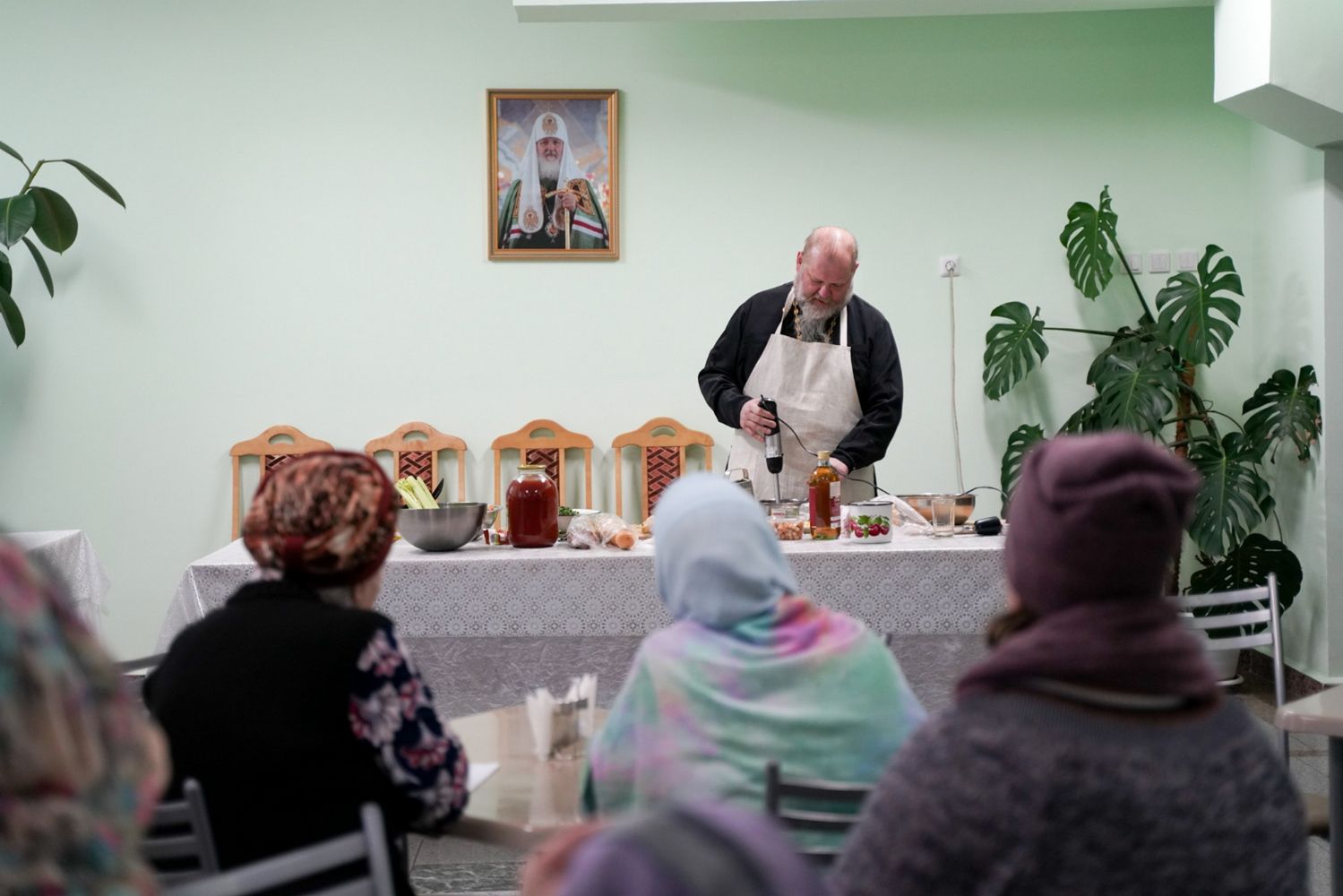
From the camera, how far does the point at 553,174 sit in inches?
231

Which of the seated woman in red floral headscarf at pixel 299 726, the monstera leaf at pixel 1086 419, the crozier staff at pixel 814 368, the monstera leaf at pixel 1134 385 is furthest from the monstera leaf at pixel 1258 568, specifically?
the seated woman in red floral headscarf at pixel 299 726

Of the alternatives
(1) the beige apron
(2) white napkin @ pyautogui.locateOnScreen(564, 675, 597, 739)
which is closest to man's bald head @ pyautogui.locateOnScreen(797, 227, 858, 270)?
(1) the beige apron

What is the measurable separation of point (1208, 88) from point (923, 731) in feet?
17.6

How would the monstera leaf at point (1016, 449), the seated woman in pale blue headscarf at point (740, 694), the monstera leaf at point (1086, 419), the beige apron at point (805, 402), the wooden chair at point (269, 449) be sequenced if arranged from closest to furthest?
the seated woman in pale blue headscarf at point (740, 694)
the beige apron at point (805, 402)
the monstera leaf at point (1086, 419)
the monstera leaf at point (1016, 449)
the wooden chair at point (269, 449)

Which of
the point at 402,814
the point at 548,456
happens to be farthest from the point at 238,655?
the point at 548,456

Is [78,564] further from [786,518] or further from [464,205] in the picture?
[786,518]

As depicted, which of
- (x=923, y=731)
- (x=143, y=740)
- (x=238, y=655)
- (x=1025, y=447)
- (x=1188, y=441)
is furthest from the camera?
(x=1025, y=447)

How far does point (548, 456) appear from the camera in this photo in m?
5.90

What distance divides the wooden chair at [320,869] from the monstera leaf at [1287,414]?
4.50 metres

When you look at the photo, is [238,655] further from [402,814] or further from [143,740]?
[143,740]

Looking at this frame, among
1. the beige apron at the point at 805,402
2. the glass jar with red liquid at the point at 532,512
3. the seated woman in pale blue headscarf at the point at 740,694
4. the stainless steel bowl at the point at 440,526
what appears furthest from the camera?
the beige apron at the point at 805,402

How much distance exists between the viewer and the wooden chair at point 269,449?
5.81 meters

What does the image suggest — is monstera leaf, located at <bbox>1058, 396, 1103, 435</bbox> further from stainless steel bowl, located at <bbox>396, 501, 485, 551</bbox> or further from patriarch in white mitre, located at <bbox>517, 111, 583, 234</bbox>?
stainless steel bowl, located at <bbox>396, 501, 485, 551</bbox>

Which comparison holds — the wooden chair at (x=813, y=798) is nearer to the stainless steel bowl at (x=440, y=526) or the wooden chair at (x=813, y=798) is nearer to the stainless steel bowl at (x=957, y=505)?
the stainless steel bowl at (x=440, y=526)
